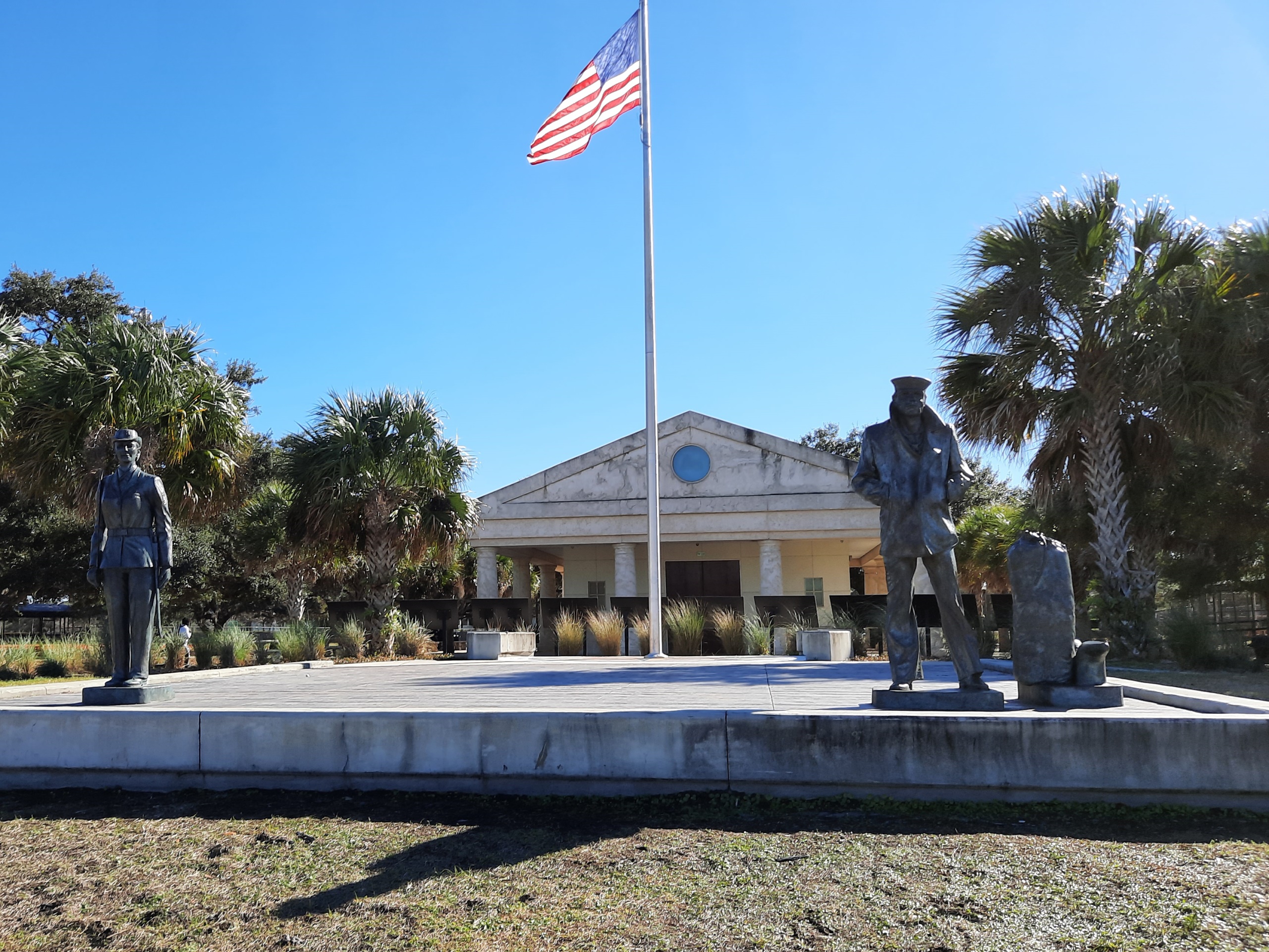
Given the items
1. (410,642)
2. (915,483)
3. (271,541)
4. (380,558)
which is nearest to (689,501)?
(380,558)

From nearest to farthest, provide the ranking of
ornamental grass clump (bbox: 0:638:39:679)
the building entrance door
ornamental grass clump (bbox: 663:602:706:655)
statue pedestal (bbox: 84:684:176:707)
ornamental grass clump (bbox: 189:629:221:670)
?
statue pedestal (bbox: 84:684:176:707) → ornamental grass clump (bbox: 0:638:39:679) → ornamental grass clump (bbox: 189:629:221:670) → ornamental grass clump (bbox: 663:602:706:655) → the building entrance door

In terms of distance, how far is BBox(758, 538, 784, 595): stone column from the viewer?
24719mm

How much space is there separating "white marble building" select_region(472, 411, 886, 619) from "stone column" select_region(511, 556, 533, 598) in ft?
10.3

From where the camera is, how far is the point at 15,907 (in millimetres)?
4105

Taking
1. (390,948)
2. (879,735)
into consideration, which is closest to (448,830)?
(390,948)

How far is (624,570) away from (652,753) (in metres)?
20.0

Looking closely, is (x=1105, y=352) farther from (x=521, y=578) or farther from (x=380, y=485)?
(x=521, y=578)

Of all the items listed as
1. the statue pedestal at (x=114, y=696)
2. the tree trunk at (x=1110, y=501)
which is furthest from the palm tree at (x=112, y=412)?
the tree trunk at (x=1110, y=501)

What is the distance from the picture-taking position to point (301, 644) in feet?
54.4

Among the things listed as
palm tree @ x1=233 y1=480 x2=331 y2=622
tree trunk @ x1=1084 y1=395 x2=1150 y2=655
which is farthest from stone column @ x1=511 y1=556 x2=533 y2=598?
tree trunk @ x1=1084 y1=395 x2=1150 y2=655

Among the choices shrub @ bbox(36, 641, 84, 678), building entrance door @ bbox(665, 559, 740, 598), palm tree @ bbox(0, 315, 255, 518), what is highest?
palm tree @ bbox(0, 315, 255, 518)

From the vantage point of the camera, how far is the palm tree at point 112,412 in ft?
46.4

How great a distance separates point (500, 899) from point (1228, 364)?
15.3 meters

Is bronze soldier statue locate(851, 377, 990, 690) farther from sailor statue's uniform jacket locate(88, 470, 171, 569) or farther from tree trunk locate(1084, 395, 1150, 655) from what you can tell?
tree trunk locate(1084, 395, 1150, 655)
